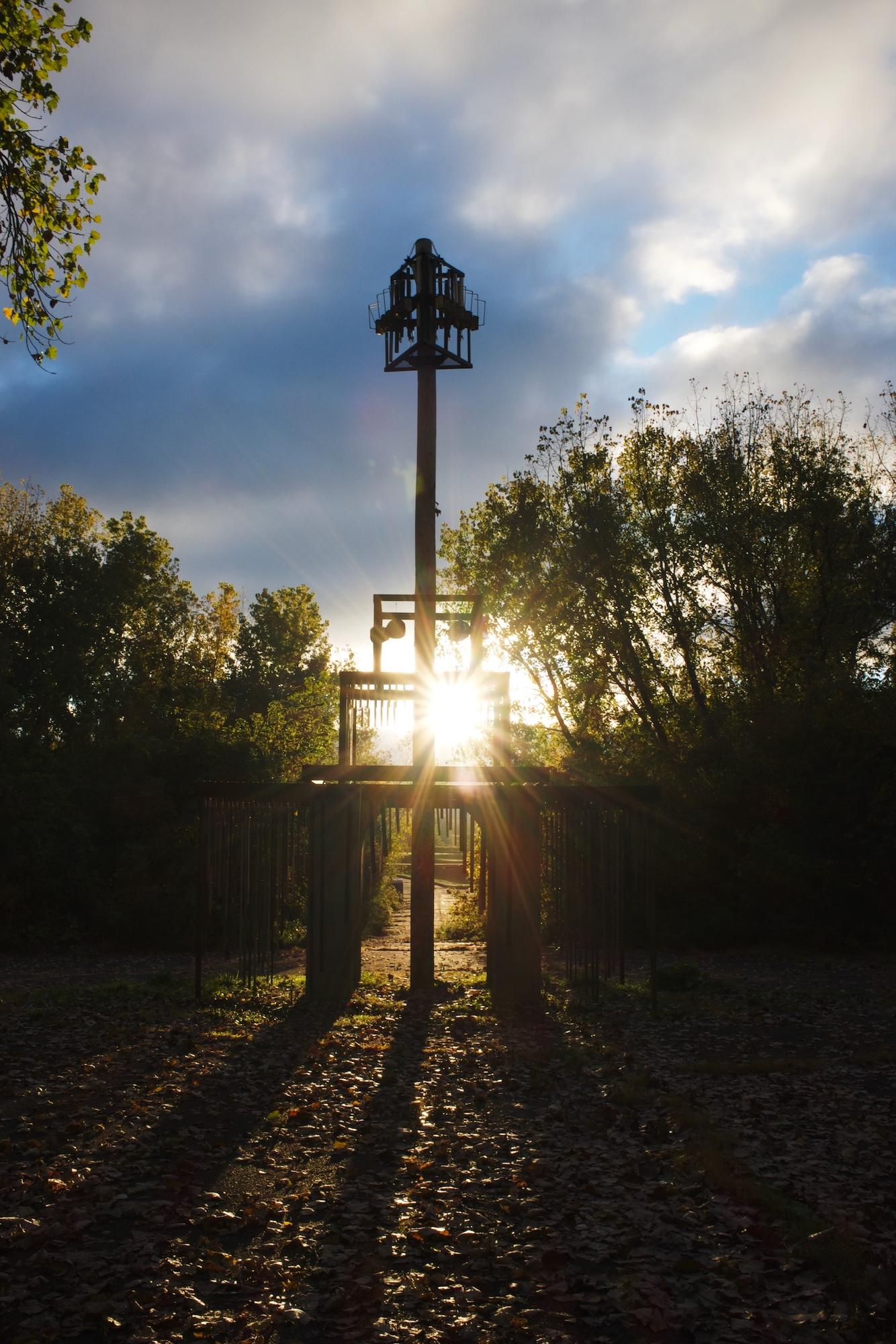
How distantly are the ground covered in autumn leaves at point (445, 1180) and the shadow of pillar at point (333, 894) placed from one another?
123 cm

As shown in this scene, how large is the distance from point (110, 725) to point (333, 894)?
15.2 m

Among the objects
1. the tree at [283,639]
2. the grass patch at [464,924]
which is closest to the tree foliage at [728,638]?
the grass patch at [464,924]

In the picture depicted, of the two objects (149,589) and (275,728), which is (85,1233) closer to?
(275,728)

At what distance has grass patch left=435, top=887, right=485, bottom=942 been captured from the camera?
21.4 m

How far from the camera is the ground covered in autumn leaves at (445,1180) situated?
13.8 ft

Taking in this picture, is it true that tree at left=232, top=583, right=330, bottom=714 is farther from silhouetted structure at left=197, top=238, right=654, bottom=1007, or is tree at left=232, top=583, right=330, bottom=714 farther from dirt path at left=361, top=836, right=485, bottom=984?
silhouetted structure at left=197, top=238, right=654, bottom=1007

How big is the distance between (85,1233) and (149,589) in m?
31.4

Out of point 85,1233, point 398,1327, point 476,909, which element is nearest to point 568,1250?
point 398,1327

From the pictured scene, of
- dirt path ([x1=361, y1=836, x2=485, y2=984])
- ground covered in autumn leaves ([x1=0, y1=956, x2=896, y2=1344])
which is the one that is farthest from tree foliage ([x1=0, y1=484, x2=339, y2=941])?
ground covered in autumn leaves ([x1=0, y1=956, x2=896, y2=1344])

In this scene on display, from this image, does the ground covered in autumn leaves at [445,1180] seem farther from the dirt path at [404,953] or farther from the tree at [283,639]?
the tree at [283,639]

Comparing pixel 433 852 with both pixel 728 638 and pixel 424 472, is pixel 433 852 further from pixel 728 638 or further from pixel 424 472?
pixel 728 638

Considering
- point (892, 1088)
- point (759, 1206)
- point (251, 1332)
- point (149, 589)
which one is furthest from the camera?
point (149, 589)

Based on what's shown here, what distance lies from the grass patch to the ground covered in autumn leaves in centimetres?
1057

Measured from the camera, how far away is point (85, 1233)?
491 cm
